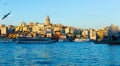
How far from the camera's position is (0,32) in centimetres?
18475

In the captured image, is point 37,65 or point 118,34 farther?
point 118,34

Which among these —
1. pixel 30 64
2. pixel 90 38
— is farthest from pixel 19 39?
pixel 30 64

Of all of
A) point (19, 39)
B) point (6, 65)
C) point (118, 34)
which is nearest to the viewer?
point (6, 65)

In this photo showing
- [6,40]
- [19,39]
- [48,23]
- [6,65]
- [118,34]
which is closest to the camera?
[6,65]

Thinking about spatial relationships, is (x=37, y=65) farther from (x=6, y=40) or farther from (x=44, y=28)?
(x=44, y=28)

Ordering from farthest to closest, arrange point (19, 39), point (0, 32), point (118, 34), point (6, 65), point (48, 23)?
point (48, 23), point (0, 32), point (19, 39), point (118, 34), point (6, 65)

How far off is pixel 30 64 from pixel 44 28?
15801 centimetres

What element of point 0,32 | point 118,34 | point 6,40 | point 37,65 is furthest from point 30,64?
point 0,32

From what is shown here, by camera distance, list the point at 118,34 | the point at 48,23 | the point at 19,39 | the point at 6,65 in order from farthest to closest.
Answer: the point at 48,23 → the point at 19,39 → the point at 118,34 → the point at 6,65

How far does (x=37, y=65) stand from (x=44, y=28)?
15867 cm

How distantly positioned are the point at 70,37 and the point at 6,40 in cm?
4749

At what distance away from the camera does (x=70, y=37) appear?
19038 centimetres

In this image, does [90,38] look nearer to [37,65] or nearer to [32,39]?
[32,39]

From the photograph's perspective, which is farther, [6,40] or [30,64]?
[6,40]
